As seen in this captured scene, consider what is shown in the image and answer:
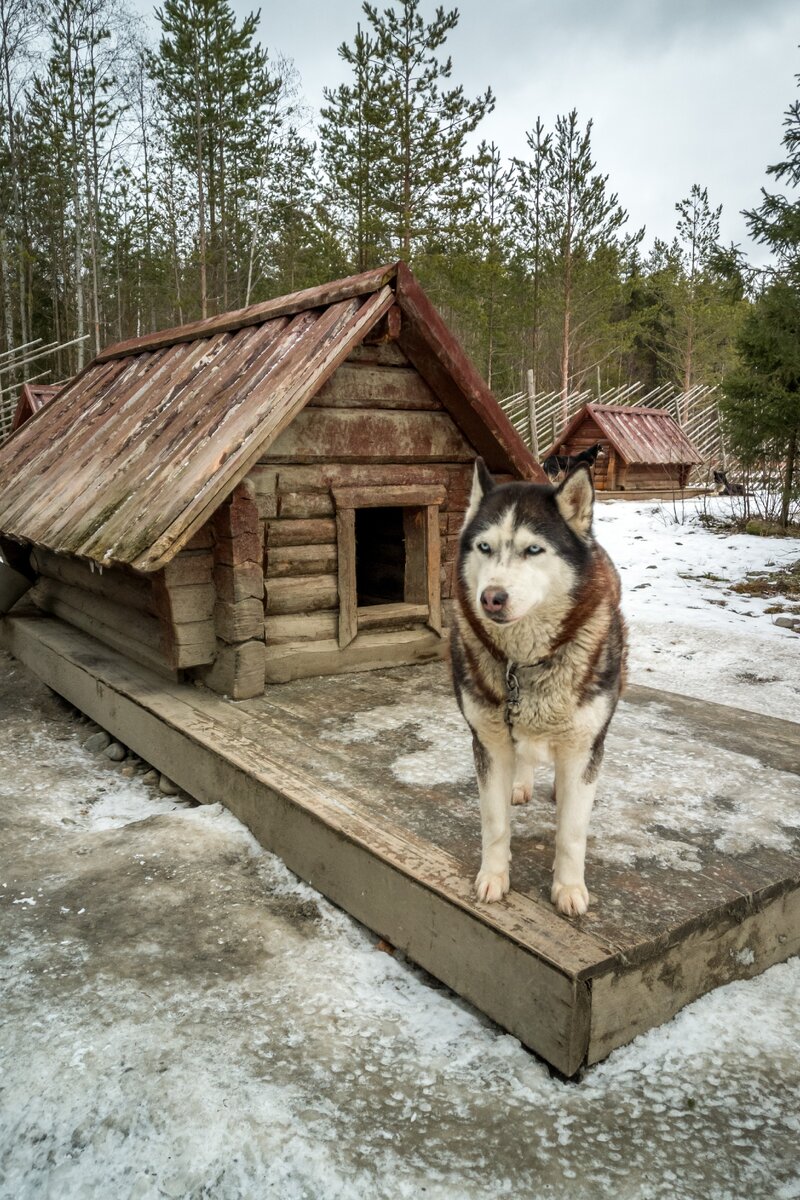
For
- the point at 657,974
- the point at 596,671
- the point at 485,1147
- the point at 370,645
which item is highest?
the point at 596,671

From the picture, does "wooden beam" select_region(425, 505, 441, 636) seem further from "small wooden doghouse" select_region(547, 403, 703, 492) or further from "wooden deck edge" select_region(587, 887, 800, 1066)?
"small wooden doghouse" select_region(547, 403, 703, 492)

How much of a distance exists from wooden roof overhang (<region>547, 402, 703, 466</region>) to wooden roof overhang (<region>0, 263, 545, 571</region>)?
14.9 metres

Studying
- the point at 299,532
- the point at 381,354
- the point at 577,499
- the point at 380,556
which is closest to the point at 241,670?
the point at 299,532

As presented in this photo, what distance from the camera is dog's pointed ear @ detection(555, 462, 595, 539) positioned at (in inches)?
108

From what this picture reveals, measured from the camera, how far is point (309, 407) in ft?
18.5

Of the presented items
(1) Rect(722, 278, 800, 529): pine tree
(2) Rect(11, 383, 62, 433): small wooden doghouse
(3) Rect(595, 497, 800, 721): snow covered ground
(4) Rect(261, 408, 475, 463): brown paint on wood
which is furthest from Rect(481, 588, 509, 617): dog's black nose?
(2) Rect(11, 383, 62, 433): small wooden doghouse

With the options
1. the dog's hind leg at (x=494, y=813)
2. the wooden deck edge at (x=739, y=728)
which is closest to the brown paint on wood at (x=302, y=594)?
the wooden deck edge at (x=739, y=728)

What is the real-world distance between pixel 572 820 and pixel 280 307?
15.5 feet

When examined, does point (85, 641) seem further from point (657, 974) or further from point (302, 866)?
point (657, 974)

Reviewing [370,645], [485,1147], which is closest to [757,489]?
[370,645]

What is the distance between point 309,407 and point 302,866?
3127 mm

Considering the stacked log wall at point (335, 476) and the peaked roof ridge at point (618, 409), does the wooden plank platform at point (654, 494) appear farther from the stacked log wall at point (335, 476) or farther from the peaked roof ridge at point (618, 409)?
the stacked log wall at point (335, 476)

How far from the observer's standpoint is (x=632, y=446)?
67.6 ft

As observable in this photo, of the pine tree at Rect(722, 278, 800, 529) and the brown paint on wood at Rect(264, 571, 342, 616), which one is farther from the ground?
the pine tree at Rect(722, 278, 800, 529)
